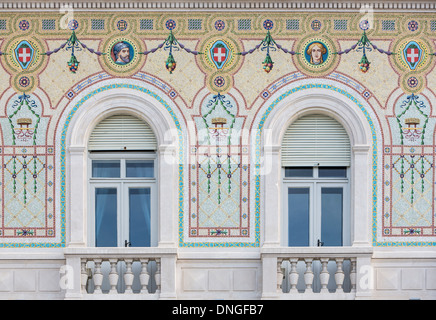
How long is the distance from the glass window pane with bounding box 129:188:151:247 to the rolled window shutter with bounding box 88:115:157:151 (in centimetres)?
80

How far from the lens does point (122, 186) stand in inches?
803

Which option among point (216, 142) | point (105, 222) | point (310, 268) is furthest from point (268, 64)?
point (105, 222)

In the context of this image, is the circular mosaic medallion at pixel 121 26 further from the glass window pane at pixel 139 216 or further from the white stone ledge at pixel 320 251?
the white stone ledge at pixel 320 251

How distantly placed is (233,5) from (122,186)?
3753 mm

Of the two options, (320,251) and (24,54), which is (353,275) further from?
(24,54)

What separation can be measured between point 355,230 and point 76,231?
191 inches

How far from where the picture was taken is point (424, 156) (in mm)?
→ 20156

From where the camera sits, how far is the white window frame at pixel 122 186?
20344mm

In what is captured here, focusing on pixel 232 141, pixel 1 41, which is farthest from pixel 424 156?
pixel 1 41

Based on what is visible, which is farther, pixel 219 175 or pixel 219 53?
pixel 219 53

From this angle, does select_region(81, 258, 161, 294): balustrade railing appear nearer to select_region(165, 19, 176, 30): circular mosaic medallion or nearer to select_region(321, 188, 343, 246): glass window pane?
select_region(321, 188, 343, 246): glass window pane

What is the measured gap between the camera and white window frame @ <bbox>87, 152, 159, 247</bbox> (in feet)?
66.7

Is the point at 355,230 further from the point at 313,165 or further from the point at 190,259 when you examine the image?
the point at 190,259

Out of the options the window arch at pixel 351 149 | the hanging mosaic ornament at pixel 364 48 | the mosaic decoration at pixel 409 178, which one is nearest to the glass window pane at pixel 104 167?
the window arch at pixel 351 149
